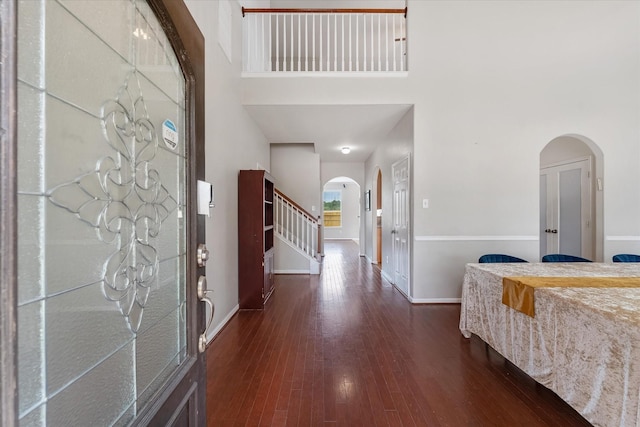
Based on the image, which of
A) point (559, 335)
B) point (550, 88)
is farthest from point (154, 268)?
point (550, 88)

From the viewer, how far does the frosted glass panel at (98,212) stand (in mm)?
558

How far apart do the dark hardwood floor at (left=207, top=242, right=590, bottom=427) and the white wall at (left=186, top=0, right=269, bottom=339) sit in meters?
0.54

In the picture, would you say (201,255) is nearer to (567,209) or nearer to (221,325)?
(221,325)

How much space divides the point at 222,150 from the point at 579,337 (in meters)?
3.35

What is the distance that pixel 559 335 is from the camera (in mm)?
1756

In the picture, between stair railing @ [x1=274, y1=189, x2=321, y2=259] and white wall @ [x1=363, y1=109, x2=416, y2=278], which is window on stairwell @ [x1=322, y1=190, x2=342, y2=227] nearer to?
white wall @ [x1=363, y1=109, x2=416, y2=278]

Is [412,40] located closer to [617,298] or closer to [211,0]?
[211,0]

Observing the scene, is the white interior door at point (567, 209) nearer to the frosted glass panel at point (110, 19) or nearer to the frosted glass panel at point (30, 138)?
the frosted glass panel at point (110, 19)

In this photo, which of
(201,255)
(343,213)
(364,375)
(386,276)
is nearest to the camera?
(201,255)

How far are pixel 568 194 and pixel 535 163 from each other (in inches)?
65.0

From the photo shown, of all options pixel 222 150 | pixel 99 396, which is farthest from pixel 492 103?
pixel 99 396

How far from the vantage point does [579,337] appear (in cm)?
161

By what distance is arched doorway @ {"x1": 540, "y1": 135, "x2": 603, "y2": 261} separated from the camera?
409 cm

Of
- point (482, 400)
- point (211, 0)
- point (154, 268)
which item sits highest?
point (211, 0)
